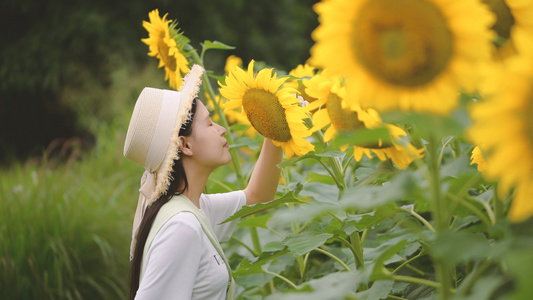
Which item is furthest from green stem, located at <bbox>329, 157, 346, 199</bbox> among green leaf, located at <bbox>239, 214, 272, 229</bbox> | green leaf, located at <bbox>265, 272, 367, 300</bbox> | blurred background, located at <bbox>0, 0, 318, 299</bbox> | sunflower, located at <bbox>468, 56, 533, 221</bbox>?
blurred background, located at <bbox>0, 0, 318, 299</bbox>

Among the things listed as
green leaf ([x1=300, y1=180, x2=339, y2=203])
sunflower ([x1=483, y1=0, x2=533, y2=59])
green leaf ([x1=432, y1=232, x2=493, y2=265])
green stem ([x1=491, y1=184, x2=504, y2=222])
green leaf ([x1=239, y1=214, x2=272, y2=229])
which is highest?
sunflower ([x1=483, y1=0, x2=533, y2=59])

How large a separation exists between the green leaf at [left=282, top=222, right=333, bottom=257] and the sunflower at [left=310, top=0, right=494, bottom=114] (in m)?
0.53

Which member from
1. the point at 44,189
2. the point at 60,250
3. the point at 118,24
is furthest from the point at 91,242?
the point at 118,24

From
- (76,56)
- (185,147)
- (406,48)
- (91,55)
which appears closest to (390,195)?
(406,48)

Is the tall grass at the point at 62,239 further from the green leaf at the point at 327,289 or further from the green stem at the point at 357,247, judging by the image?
the green leaf at the point at 327,289

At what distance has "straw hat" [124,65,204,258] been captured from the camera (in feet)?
5.59

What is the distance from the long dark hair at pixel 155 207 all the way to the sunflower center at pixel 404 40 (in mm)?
986

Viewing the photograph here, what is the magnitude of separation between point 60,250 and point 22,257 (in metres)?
0.21

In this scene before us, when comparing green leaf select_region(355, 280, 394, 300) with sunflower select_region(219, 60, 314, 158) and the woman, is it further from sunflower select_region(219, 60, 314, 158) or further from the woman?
the woman

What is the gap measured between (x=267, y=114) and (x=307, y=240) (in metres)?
0.32

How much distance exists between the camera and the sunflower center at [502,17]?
2.99 ft

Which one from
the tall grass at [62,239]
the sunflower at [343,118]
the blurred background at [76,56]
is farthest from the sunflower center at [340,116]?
the blurred background at [76,56]

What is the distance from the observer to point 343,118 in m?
1.22

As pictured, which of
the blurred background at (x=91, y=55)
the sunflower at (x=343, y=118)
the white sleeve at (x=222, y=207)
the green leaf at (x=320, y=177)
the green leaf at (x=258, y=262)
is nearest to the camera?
the sunflower at (x=343, y=118)
